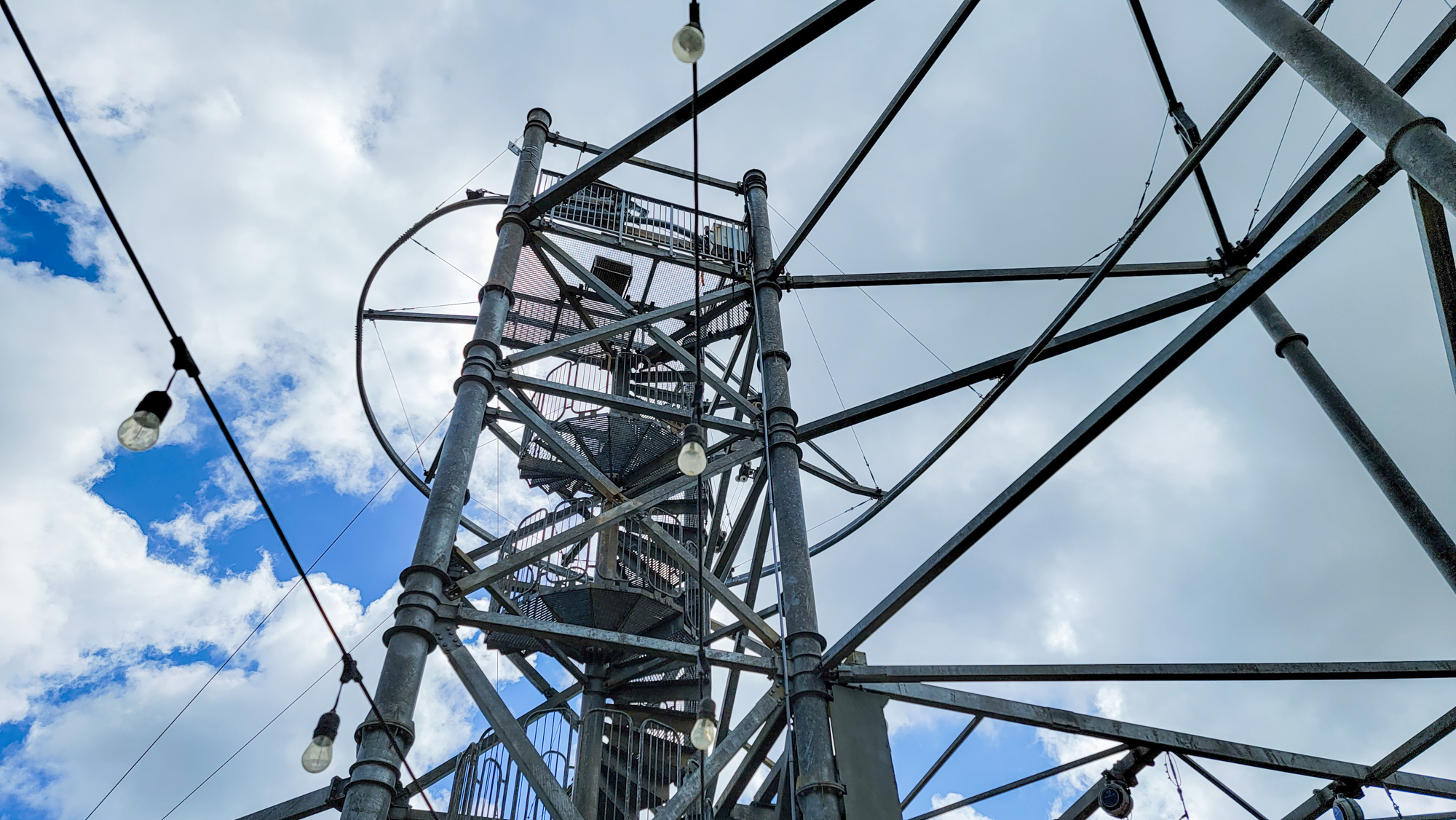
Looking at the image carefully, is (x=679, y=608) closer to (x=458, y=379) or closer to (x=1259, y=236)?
(x=458, y=379)

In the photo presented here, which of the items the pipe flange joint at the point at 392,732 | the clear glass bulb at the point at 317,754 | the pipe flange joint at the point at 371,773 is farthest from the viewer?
the pipe flange joint at the point at 392,732

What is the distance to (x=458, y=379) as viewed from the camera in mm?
8555

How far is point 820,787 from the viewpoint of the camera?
6.59 meters

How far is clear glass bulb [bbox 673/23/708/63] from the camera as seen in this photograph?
500 cm

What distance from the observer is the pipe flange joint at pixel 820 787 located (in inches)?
259

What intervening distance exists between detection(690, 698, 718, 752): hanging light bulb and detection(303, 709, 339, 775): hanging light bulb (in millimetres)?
2309

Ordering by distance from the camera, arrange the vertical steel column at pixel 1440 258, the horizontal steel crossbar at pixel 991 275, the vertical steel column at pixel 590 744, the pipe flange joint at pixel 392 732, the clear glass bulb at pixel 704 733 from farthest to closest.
Answer: the vertical steel column at pixel 590 744 → the horizontal steel crossbar at pixel 991 275 → the clear glass bulb at pixel 704 733 → the pipe flange joint at pixel 392 732 → the vertical steel column at pixel 1440 258

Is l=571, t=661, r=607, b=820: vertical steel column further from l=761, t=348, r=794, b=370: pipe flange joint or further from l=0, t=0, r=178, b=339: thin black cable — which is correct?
l=0, t=0, r=178, b=339: thin black cable

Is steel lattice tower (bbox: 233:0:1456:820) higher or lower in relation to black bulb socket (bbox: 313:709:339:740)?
higher

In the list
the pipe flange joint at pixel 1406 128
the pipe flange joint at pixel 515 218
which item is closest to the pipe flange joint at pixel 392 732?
the pipe flange joint at pixel 515 218

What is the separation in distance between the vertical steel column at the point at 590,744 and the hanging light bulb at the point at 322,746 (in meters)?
5.22

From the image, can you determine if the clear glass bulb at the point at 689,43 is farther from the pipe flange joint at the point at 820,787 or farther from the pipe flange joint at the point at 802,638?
the pipe flange joint at the point at 820,787

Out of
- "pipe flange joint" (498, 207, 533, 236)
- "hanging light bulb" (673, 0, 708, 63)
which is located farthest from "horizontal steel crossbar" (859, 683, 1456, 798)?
"pipe flange joint" (498, 207, 533, 236)

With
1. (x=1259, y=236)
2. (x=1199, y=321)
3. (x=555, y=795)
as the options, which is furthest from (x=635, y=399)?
(x=1259, y=236)
